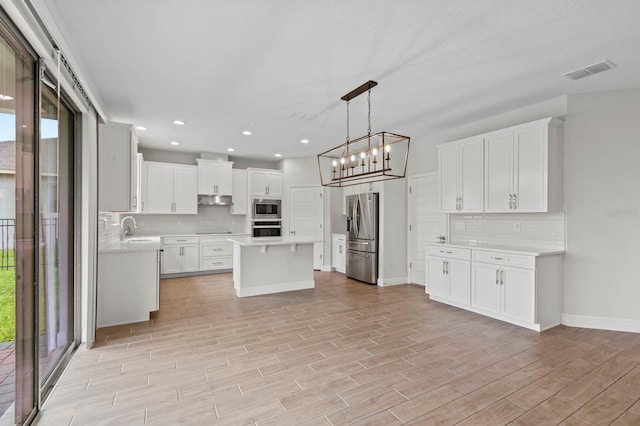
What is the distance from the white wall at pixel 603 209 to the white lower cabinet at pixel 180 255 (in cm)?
638

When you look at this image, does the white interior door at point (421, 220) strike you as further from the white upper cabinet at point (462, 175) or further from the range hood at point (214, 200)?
the range hood at point (214, 200)

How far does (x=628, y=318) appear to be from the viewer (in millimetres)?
3484

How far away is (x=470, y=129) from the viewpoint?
479 cm

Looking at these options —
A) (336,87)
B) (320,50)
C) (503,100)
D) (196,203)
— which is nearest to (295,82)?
(336,87)

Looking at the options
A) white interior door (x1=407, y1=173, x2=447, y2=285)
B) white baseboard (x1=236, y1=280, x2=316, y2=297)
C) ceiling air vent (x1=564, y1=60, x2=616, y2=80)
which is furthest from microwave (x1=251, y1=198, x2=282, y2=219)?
ceiling air vent (x1=564, y1=60, x2=616, y2=80)

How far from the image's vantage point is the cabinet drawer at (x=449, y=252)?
169 inches

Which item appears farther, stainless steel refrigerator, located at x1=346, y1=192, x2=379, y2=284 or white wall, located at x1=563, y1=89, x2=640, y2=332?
stainless steel refrigerator, located at x1=346, y1=192, x2=379, y2=284

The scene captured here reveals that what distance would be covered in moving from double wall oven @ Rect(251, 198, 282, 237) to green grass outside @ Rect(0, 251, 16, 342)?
5498 mm

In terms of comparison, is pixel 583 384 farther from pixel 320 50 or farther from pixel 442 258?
pixel 320 50

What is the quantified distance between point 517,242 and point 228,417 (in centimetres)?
408

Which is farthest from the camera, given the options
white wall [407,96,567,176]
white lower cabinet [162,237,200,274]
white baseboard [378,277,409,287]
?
white lower cabinet [162,237,200,274]

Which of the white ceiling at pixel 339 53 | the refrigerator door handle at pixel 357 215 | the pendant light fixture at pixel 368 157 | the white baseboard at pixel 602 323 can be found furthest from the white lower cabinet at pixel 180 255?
the white baseboard at pixel 602 323

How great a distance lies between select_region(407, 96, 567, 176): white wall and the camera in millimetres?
3866

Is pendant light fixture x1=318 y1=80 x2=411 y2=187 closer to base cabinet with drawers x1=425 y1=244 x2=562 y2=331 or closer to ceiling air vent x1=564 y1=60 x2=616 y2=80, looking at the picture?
base cabinet with drawers x1=425 y1=244 x2=562 y2=331
